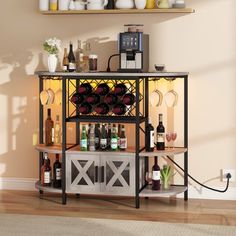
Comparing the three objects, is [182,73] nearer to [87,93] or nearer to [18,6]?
[87,93]

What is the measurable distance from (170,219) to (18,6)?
2302 mm

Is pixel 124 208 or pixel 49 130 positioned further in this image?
pixel 49 130

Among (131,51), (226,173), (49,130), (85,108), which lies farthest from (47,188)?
(226,173)

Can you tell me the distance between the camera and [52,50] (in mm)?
5629

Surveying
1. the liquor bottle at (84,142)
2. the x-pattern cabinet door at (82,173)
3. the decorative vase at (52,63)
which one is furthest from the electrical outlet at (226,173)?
the decorative vase at (52,63)

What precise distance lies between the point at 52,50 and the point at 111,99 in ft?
2.21

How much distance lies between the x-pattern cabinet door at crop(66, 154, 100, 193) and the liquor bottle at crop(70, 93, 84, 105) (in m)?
0.43

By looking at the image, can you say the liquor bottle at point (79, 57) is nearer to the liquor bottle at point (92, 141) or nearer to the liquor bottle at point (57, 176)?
the liquor bottle at point (92, 141)

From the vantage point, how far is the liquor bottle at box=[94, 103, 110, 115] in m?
5.43

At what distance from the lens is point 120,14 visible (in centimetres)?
575

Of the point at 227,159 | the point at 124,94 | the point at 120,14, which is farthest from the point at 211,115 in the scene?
the point at 120,14

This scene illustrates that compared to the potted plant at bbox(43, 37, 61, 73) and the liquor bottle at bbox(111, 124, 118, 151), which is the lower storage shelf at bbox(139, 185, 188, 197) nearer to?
the liquor bottle at bbox(111, 124, 118, 151)

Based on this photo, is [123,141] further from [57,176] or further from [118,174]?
[57,176]

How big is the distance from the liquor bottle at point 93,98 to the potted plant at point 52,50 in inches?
15.6
